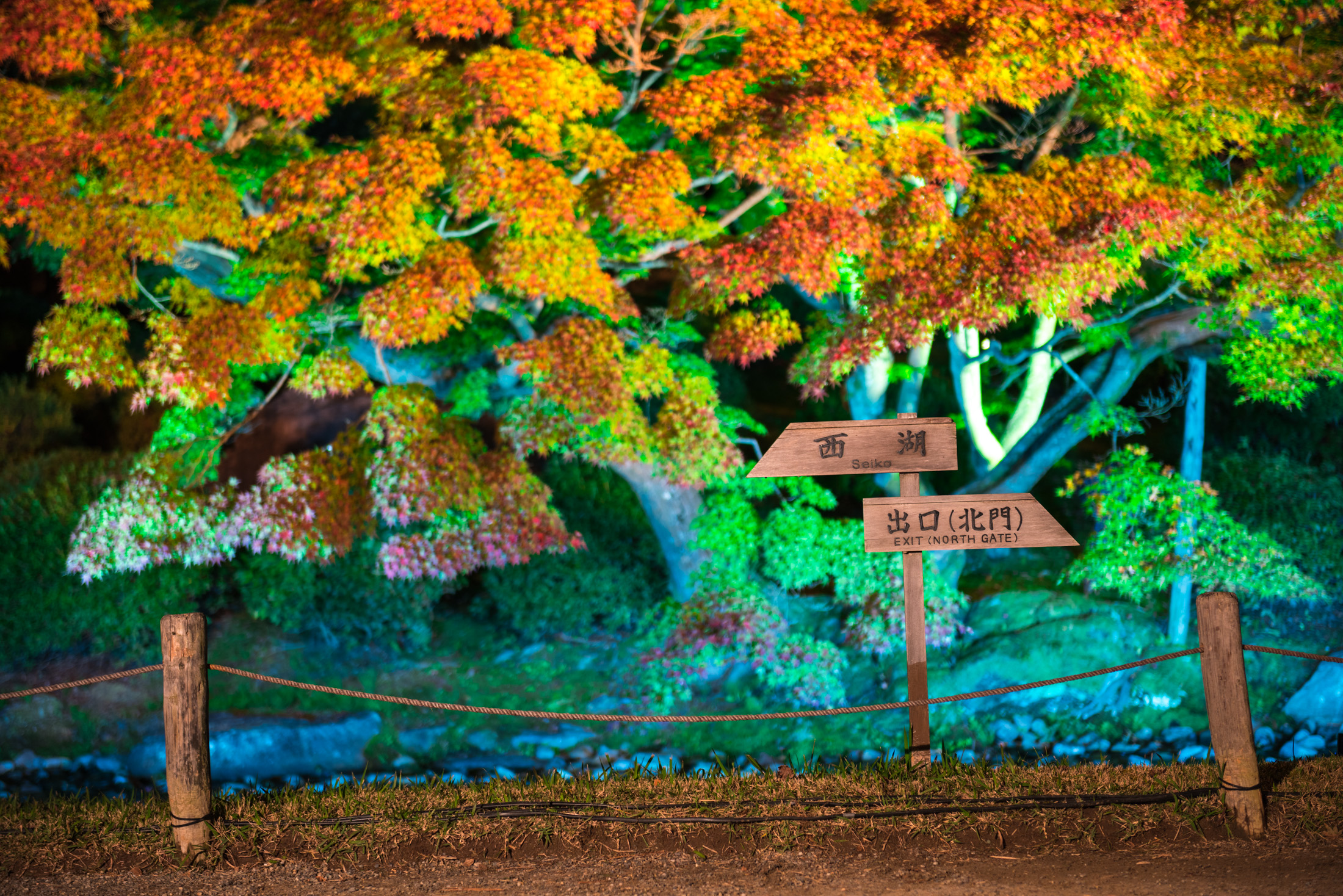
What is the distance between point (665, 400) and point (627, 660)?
2560 millimetres

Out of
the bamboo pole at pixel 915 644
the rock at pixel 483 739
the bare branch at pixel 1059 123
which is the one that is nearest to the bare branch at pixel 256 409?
the rock at pixel 483 739

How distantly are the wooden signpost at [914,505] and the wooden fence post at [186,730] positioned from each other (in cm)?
250

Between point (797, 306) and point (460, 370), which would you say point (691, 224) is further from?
point (797, 306)

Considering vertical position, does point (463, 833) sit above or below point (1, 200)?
below

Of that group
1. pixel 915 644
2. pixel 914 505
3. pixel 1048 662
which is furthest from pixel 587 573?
pixel 914 505

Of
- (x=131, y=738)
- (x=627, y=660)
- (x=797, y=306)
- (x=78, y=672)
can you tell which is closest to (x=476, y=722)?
(x=627, y=660)

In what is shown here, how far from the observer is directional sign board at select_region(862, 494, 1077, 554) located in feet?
15.4

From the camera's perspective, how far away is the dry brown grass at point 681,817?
4.10 meters

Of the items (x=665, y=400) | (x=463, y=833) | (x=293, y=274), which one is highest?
(x=293, y=274)

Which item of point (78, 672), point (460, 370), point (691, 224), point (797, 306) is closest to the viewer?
point (691, 224)

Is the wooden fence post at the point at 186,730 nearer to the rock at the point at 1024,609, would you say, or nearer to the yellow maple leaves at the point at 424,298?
the yellow maple leaves at the point at 424,298

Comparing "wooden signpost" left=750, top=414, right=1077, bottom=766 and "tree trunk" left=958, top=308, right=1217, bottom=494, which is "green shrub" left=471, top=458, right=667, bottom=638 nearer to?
"tree trunk" left=958, top=308, right=1217, bottom=494

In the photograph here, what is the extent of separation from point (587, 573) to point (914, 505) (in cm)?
469

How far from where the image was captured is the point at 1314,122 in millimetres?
6523
